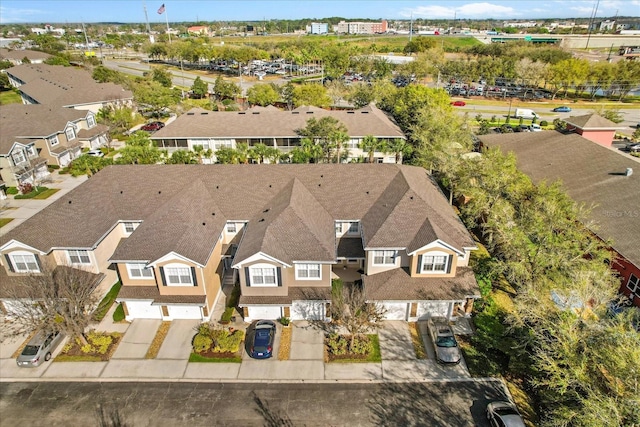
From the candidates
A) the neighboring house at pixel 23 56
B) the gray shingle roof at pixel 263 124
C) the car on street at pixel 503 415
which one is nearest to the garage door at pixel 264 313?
the car on street at pixel 503 415

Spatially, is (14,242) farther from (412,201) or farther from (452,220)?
(452,220)

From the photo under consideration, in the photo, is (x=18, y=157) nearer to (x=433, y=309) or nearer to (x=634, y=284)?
(x=433, y=309)

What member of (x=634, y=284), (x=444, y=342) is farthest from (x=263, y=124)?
(x=634, y=284)

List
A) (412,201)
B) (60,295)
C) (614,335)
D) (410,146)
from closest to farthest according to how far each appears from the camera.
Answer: (614,335), (60,295), (412,201), (410,146)

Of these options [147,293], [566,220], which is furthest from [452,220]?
[147,293]

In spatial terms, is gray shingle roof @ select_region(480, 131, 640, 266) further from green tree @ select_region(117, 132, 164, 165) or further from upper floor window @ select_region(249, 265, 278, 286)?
green tree @ select_region(117, 132, 164, 165)

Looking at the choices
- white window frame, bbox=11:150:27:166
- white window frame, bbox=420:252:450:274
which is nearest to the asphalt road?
white window frame, bbox=420:252:450:274
